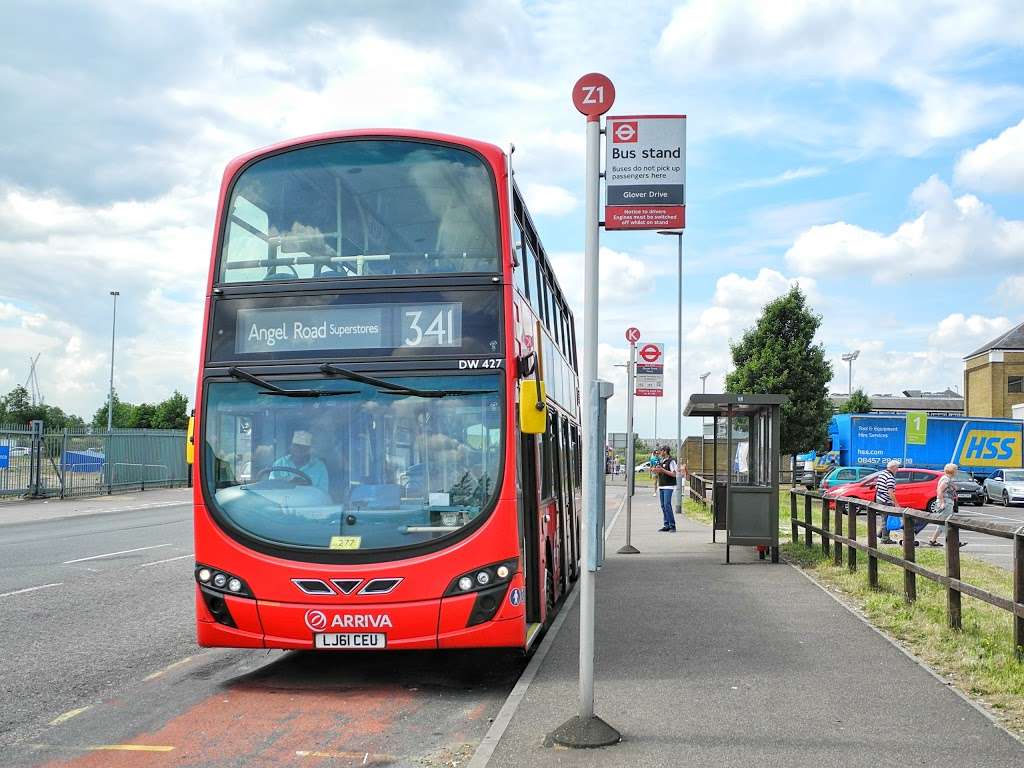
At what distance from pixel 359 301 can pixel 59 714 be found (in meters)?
3.39

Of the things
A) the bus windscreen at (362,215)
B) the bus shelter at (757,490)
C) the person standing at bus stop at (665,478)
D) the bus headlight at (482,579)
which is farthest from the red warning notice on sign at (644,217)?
the person standing at bus stop at (665,478)

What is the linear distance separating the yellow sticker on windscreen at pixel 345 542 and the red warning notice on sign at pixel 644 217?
2.75 meters

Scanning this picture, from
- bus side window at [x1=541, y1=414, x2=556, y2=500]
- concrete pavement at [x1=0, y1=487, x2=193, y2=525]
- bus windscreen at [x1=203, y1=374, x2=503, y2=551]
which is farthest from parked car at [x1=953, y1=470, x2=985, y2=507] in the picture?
bus windscreen at [x1=203, y1=374, x2=503, y2=551]

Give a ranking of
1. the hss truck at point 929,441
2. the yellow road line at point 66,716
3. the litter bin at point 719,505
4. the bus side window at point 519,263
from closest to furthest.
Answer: the yellow road line at point 66,716, the bus side window at point 519,263, the litter bin at point 719,505, the hss truck at point 929,441

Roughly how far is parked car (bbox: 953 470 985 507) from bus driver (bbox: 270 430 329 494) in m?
41.5

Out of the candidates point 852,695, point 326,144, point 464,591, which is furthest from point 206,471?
point 852,695

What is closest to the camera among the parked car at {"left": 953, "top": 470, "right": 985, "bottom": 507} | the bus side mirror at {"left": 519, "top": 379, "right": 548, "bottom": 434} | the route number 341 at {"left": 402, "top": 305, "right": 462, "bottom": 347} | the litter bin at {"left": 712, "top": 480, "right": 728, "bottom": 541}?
the bus side mirror at {"left": 519, "top": 379, "right": 548, "bottom": 434}

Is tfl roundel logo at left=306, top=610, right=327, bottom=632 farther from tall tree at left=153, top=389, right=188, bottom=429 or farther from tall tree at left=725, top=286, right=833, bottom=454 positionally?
tall tree at left=153, top=389, right=188, bottom=429

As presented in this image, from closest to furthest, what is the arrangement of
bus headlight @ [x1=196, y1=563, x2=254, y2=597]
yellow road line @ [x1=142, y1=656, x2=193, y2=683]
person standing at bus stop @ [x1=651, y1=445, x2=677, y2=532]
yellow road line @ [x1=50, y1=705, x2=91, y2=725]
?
yellow road line @ [x1=50, y1=705, x2=91, y2=725], bus headlight @ [x1=196, y1=563, x2=254, y2=597], yellow road line @ [x1=142, y1=656, x2=193, y2=683], person standing at bus stop @ [x1=651, y1=445, x2=677, y2=532]

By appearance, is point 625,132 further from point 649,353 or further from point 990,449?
point 990,449

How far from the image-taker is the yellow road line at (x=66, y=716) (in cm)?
659

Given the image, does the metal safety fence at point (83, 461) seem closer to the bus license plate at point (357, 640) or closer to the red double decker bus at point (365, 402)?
the red double decker bus at point (365, 402)

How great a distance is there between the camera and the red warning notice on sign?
6801mm

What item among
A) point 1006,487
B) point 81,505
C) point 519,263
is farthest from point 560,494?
point 1006,487
